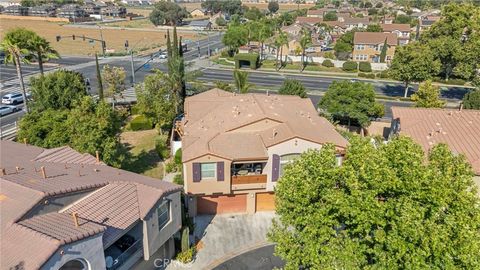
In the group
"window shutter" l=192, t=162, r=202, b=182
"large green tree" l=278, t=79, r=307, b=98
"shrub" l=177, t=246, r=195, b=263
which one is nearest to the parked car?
"window shutter" l=192, t=162, r=202, b=182

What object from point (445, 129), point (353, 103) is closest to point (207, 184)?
point (445, 129)

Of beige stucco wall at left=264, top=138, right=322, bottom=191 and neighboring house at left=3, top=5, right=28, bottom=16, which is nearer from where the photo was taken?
beige stucco wall at left=264, top=138, right=322, bottom=191

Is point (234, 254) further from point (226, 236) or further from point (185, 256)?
point (185, 256)

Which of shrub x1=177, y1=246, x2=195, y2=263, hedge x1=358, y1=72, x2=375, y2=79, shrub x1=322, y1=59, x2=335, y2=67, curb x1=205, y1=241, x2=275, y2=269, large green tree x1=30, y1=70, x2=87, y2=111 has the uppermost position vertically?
large green tree x1=30, y1=70, x2=87, y2=111

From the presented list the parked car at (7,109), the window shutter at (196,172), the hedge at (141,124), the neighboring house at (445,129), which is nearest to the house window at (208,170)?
the window shutter at (196,172)

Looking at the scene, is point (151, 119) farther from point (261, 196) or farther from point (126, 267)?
point (126, 267)

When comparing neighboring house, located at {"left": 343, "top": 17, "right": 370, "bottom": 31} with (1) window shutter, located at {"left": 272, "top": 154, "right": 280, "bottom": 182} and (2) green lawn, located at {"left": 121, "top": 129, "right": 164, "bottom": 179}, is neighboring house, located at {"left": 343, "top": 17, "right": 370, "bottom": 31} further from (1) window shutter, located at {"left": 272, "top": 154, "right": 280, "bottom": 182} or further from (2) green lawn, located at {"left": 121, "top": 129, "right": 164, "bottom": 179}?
(1) window shutter, located at {"left": 272, "top": 154, "right": 280, "bottom": 182}
